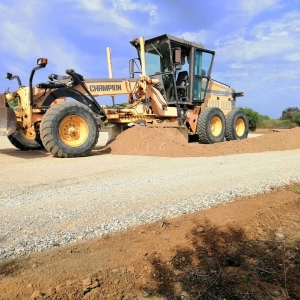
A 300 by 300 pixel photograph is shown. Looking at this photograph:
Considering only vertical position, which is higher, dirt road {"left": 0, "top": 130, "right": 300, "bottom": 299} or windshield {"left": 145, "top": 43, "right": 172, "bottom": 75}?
windshield {"left": 145, "top": 43, "right": 172, "bottom": 75}

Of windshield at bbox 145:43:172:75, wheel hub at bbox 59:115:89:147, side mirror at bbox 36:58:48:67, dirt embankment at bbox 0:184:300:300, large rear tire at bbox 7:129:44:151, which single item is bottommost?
dirt embankment at bbox 0:184:300:300

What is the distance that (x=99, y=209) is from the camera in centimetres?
358

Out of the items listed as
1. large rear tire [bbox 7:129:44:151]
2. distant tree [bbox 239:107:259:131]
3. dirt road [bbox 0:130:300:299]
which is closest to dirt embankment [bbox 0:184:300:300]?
dirt road [bbox 0:130:300:299]

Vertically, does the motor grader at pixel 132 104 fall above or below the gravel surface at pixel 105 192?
above

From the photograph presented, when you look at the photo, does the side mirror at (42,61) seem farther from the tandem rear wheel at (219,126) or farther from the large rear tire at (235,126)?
the large rear tire at (235,126)

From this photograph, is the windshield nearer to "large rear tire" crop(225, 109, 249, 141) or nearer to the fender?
the fender

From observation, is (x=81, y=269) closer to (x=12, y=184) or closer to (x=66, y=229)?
(x=66, y=229)

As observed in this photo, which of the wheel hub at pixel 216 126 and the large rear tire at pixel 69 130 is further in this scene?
the wheel hub at pixel 216 126

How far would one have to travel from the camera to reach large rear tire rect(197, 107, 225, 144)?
1120cm

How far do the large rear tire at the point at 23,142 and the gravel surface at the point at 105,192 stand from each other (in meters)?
2.57

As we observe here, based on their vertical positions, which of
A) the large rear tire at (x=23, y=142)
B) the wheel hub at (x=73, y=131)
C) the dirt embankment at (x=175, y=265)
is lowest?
the dirt embankment at (x=175, y=265)

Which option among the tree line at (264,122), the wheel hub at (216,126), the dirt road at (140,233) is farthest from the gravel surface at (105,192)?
the tree line at (264,122)

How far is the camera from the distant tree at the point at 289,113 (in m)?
32.5

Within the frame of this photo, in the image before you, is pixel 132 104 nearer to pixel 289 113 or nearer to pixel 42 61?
pixel 42 61
